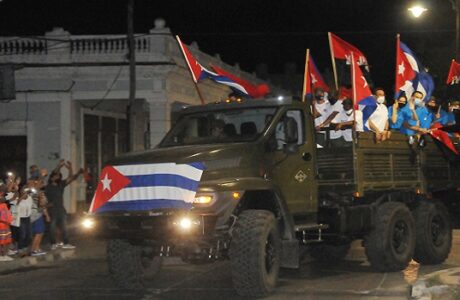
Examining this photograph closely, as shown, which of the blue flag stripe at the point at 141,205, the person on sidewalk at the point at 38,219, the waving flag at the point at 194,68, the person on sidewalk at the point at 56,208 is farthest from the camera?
the person on sidewalk at the point at 56,208

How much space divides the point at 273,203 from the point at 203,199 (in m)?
1.31

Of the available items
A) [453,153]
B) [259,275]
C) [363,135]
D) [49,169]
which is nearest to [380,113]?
[363,135]

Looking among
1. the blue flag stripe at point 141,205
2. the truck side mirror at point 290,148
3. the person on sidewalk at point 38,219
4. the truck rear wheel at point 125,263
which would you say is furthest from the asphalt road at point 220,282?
the truck side mirror at point 290,148

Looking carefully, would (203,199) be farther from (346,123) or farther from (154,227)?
(346,123)

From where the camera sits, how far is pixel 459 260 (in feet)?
43.3

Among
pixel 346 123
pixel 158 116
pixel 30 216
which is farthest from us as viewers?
pixel 158 116

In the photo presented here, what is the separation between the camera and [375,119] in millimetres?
12039

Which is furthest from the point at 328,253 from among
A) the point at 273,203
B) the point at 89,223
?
the point at 89,223

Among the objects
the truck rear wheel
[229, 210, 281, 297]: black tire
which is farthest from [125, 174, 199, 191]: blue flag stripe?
the truck rear wheel

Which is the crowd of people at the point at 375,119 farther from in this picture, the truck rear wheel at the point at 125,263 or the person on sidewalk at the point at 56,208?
the person on sidewalk at the point at 56,208

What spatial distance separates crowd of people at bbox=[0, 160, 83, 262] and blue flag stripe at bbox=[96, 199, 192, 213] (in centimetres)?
520

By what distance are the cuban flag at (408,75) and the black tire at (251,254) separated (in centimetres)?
509

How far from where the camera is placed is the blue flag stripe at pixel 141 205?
893 cm

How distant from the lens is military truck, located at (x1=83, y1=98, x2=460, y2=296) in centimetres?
902
